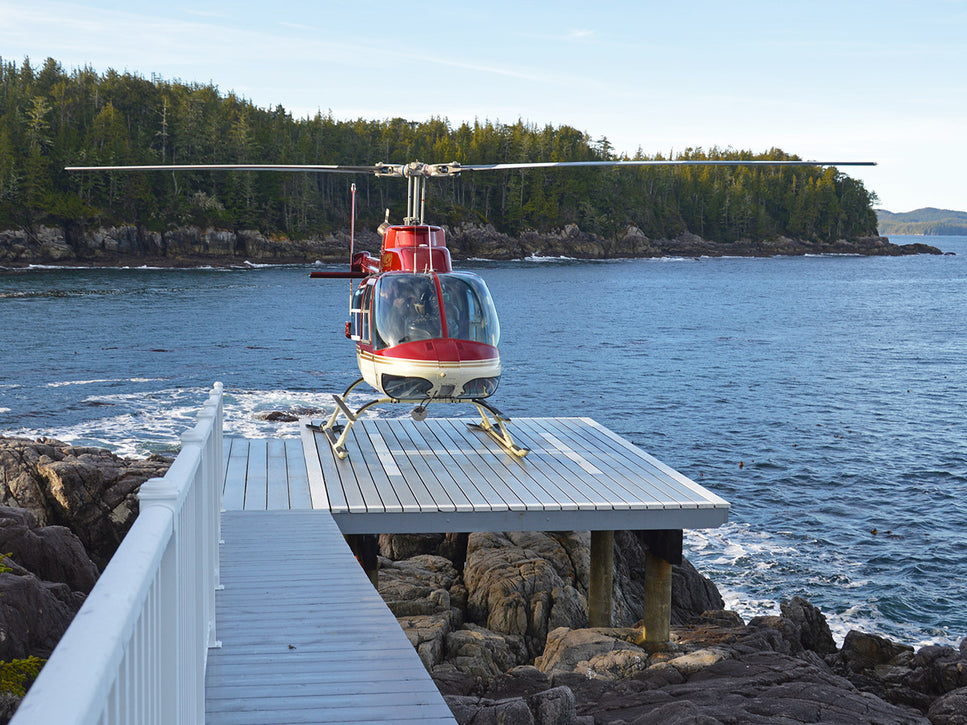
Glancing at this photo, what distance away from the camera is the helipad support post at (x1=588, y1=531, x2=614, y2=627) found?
11539 millimetres

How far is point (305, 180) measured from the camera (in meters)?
105

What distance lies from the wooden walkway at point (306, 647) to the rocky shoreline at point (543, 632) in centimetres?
114

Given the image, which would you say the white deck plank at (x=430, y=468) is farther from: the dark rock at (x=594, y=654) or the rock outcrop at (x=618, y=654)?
the dark rock at (x=594, y=654)

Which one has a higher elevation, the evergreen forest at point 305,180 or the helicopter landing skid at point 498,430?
the evergreen forest at point 305,180

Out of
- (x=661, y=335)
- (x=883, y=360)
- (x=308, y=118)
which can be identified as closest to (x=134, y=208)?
(x=308, y=118)

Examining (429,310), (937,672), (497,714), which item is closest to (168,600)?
(497,714)

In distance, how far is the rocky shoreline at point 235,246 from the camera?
8112 centimetres

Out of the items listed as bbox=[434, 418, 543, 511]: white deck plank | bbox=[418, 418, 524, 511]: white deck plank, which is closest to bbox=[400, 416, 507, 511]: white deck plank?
bbox=[418, 418, 524, 511]: white deck plank

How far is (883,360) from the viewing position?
4391 cm

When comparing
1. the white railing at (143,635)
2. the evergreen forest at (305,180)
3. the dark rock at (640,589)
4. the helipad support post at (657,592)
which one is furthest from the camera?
the evergreen forest at (305,180)

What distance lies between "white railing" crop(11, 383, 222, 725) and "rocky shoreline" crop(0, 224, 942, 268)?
3236 inches

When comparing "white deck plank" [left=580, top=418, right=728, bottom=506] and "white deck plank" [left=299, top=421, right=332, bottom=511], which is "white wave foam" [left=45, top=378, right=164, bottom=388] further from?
"white deck plank" [left=580, top=418, right=728, bottom=506]

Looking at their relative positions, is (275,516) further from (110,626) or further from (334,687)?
(110,626)

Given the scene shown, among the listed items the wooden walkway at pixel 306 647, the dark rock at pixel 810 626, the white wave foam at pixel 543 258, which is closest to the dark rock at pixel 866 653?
the dark rock at pixel 810 626
